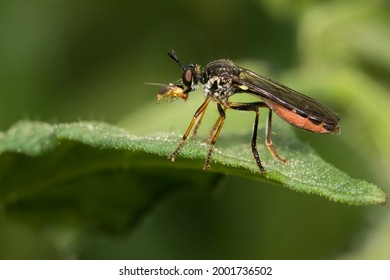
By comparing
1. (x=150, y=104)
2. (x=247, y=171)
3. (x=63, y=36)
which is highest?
(x=63, y=36)

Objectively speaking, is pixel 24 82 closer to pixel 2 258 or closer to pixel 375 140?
pixel 2 258

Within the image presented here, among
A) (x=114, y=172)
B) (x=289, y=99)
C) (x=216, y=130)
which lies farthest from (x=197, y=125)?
(x=114, y=172)

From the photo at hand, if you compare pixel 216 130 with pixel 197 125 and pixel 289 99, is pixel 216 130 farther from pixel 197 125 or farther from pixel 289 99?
pixel 289 99

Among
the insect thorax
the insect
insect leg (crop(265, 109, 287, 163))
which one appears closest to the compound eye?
the insect

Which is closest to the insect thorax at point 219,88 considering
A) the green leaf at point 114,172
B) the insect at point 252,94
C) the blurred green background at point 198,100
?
the insect at point 252,94

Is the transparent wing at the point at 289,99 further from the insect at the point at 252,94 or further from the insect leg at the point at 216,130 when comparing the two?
the insect leg at the point at 216,130

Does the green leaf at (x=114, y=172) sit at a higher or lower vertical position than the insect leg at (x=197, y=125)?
lower

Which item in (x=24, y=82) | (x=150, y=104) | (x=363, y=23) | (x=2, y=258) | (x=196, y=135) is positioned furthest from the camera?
(x=24, y=82)

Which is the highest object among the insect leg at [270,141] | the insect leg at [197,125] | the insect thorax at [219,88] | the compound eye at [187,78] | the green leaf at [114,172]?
the compound eye at [187,78]
